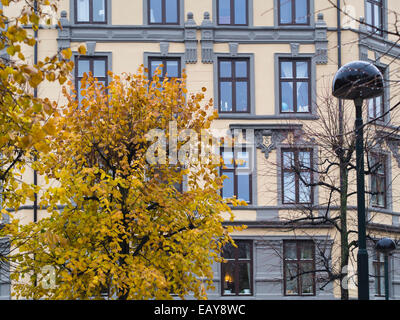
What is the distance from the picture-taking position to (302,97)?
27.7 m

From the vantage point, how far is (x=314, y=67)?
2773 centimetres

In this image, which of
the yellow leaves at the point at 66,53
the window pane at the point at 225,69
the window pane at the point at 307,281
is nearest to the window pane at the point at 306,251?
the window pane at the point at 307,281

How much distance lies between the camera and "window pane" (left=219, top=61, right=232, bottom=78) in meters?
27.8

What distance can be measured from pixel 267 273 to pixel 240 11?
1042cm

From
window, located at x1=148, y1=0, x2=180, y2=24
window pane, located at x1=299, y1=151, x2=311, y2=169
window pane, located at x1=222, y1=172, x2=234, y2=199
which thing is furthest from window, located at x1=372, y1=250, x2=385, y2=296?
window, located at x1=148, y1=0, x2=180, y2=24

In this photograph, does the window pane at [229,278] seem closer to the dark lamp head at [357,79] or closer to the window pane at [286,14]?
the window pane at [286,14]

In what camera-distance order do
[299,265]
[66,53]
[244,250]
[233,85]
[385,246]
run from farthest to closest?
[233,85], [244,250], [299,265], [385,246], [66,53]

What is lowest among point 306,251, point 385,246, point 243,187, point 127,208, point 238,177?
point 306,251

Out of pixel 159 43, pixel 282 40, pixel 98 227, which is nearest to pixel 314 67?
pixel 282 40

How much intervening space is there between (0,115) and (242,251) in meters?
19.3

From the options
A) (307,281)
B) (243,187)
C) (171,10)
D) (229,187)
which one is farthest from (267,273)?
(171,10)

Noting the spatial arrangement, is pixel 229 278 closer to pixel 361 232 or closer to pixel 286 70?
pixel 286 70
